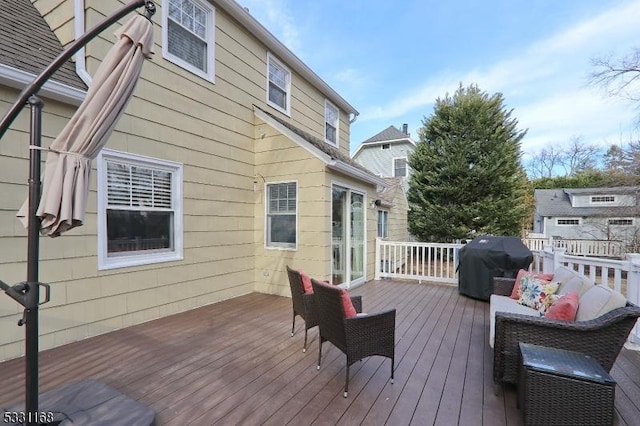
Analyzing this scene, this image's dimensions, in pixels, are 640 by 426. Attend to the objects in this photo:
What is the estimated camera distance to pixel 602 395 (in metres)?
1.86

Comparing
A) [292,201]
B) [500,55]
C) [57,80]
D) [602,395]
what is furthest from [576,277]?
[500,55]

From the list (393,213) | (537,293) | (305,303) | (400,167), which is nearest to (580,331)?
(537,293)

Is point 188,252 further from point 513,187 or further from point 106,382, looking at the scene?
point 513,187

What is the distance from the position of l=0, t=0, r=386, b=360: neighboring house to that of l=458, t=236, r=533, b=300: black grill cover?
224cm

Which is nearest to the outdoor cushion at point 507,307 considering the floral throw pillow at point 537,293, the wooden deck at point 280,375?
the floral throw pillow at point 537,293

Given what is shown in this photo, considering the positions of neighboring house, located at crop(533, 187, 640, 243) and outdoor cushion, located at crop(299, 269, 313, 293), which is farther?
neighboring house, located at crop(533, 187, 640, 243)

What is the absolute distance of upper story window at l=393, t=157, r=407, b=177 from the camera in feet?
55.8

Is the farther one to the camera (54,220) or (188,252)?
(188,252)

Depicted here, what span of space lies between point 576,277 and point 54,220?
4.72 meters

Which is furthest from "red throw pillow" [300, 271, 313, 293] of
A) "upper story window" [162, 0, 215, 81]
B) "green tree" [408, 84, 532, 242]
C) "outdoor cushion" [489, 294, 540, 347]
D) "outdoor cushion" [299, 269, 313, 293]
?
"green tree" [408, 84, 532, 242]

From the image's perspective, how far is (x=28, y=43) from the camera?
335cm

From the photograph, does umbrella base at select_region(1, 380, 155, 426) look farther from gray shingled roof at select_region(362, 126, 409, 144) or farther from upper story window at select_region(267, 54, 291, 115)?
gray shingled roof at select_region(362, 126, 409, 144)

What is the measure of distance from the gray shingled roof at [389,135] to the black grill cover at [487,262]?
40.7ft

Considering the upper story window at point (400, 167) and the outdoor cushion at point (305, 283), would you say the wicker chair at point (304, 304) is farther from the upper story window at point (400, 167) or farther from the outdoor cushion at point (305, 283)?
the upper story window at point (400, 167)
